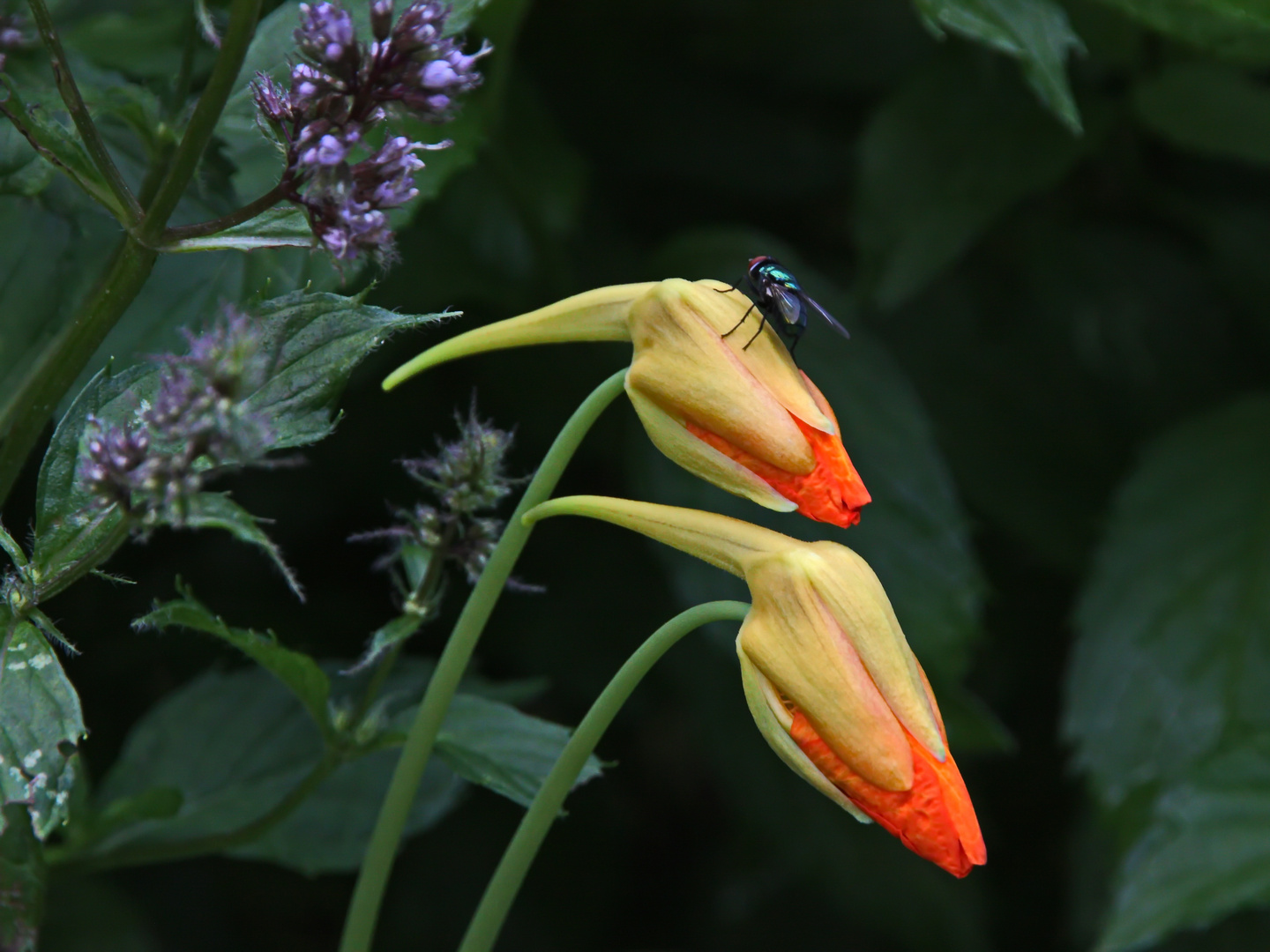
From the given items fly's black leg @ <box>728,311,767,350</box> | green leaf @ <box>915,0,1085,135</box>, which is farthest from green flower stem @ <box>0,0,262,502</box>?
green leaf @ <box>915,0,1085,135</box>

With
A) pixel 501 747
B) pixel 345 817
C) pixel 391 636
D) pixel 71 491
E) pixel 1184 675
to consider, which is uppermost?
pixel 71 491

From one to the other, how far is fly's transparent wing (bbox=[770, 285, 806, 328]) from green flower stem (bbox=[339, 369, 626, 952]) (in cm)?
8

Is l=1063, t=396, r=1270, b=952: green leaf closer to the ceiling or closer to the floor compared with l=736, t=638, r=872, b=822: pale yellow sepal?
closer to the floor

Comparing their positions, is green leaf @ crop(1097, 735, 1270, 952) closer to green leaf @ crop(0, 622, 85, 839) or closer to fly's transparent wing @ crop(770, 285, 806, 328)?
fly's transparent wing @ crop(770, 285, 806, 328)

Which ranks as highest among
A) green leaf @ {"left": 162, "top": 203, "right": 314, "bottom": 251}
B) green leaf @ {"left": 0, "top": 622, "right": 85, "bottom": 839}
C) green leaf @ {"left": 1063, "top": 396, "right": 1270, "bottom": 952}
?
green leaf @ {"left": 162, "top": 203, "right": 314, "bottom": 251}

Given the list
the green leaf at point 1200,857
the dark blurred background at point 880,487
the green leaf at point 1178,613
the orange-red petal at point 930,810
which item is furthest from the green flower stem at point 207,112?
the green leaf at point 1178,613

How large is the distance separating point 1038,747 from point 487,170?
892 mm

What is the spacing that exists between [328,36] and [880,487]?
0.74m

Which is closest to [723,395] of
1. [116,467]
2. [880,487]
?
[116,467]

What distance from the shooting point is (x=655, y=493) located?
1.13m

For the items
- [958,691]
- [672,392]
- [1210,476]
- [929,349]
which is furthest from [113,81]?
[1210,476]

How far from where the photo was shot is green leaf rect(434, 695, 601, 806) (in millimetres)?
656

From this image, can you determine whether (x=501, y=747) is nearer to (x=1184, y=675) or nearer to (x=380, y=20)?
(x=380, y=20)

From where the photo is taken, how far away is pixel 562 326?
0.59 meters
